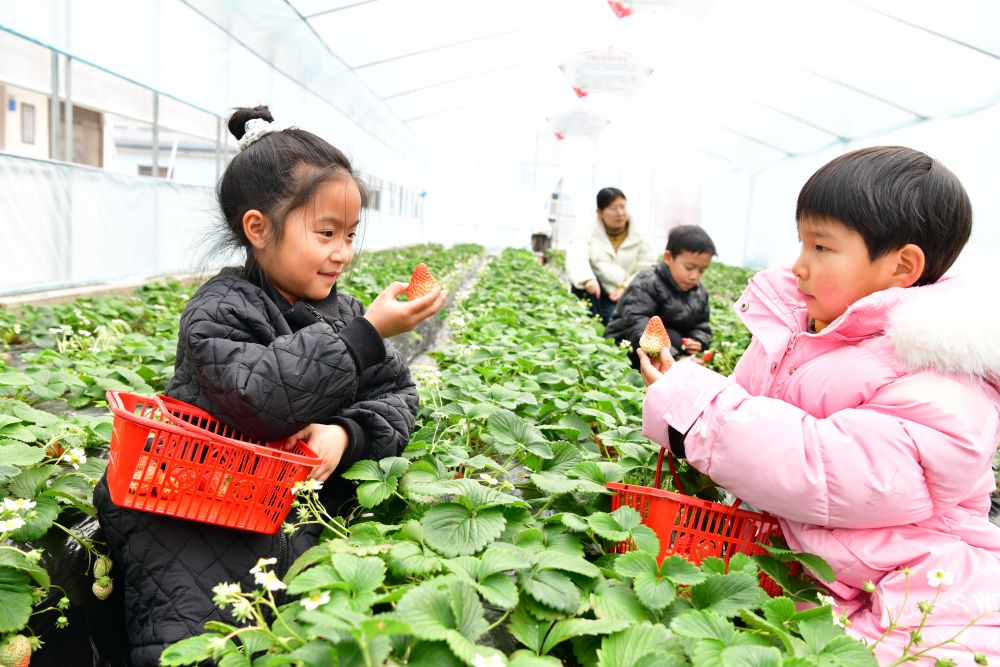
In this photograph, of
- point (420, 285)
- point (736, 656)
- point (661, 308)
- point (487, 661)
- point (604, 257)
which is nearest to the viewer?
point (487, 661)

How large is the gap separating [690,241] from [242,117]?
124 inches

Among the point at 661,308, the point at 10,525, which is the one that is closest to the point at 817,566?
the point at 10,525

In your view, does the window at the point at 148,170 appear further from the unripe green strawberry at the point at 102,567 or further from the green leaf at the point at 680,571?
the green leaf at the point at 680,571

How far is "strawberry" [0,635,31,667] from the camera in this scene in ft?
4.66

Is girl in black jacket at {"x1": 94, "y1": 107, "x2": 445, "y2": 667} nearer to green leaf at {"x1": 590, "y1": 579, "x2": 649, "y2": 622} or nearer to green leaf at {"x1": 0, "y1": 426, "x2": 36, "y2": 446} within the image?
green leaf at {"x1": 0, "y1": 426, "x2": 36, "y2": 446}

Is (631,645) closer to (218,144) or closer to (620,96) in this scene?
(218,144)

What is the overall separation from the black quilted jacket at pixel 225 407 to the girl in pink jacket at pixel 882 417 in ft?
2.36

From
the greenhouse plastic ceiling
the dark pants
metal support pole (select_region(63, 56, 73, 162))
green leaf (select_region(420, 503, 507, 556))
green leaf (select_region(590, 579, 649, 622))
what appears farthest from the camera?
the greenhouse plastic ceiling

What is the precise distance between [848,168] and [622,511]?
0.88m

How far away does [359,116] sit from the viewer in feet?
50.2

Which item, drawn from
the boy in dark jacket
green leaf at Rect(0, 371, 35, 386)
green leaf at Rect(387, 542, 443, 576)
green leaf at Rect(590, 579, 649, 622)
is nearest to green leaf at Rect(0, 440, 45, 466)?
green leaf at Rect(0, 371, 35, 386)

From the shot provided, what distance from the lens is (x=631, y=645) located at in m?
1.16

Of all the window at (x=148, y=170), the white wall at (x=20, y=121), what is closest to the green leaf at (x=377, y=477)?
the white wall at (x=20, y=121)

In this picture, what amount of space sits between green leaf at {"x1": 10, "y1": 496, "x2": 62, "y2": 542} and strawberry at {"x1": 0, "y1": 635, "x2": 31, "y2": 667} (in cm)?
19
